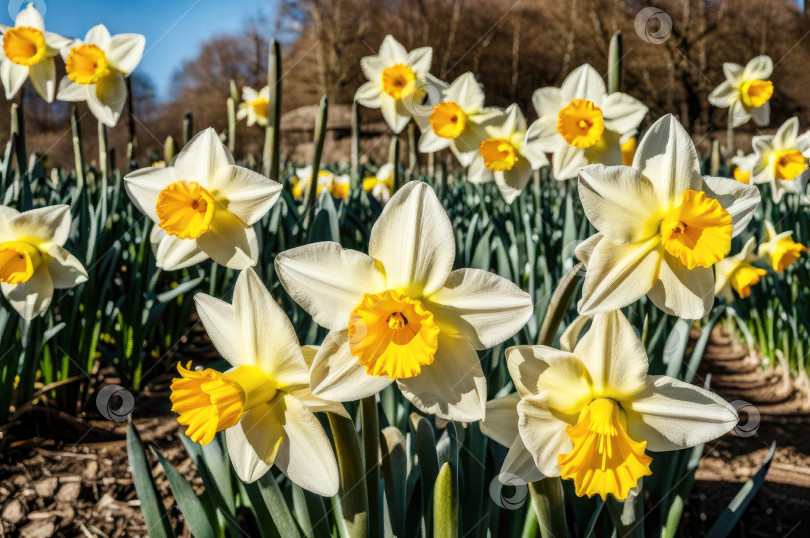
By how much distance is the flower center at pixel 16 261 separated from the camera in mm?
1423

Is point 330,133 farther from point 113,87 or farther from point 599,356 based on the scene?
point 599,356

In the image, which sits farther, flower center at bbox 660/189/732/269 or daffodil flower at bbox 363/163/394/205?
daffodil flower at bbox 363/163/394/205

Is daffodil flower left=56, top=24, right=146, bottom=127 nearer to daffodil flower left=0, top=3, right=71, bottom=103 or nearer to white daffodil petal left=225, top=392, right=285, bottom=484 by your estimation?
daffodil flower left=0, top=3, right=71, bottom=103

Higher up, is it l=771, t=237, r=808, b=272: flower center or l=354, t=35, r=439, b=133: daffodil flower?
l=354, t=35, r=439, b=133: daffodil flower

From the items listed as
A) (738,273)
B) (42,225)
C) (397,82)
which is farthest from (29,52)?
→ (738,273)

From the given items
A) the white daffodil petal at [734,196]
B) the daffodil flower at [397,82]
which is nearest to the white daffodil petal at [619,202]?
the white daffodil petal at [734,196]

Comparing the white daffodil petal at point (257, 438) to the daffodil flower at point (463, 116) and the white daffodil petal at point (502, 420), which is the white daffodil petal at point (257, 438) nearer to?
the white daffodil petal at point (502, 420)

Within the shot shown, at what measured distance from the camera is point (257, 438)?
2.52 ft

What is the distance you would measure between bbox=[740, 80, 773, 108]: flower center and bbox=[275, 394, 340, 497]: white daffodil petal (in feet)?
9.71

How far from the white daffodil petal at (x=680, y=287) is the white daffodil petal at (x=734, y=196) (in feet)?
0.32

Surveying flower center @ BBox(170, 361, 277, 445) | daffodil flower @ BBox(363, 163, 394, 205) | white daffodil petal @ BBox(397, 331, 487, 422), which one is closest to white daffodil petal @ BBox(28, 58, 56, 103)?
daffodil flower @ BBox(363, 163, 394, 205)

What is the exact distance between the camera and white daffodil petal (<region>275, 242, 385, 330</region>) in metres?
0.71

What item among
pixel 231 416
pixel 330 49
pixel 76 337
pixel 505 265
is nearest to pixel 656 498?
pixel 505 265

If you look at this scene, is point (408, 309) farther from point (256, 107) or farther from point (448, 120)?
point (256, 107)
